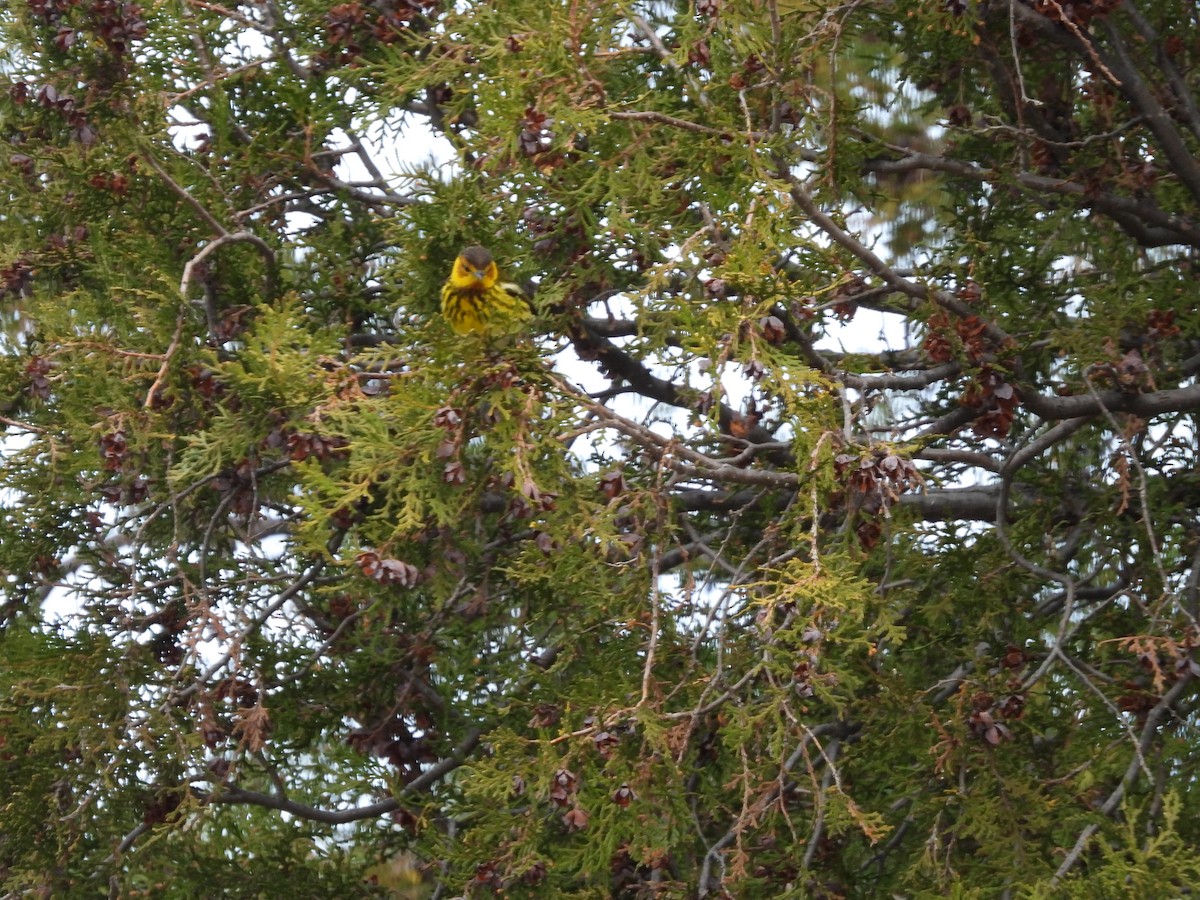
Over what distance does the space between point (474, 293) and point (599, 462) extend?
1.32 m

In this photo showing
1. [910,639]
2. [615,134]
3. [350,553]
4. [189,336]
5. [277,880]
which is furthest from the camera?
[277,880]

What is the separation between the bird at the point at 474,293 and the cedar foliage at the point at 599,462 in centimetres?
13

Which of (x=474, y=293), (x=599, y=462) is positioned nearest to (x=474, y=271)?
(x=474, y=293)

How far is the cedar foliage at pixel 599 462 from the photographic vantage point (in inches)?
139

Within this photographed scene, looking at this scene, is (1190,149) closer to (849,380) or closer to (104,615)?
(849,380)

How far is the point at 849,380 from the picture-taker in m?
3.93

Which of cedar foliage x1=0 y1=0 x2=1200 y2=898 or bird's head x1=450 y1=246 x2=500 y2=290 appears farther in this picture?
bird's head x1=450 y1=246 x2=500 y2=290

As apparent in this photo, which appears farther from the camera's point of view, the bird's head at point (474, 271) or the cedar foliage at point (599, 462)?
the bird's head at point (474, 271)

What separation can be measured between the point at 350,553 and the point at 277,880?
1733 millimetres

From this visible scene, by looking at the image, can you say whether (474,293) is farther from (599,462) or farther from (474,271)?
(599,462)

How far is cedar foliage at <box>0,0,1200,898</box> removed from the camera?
3.54m

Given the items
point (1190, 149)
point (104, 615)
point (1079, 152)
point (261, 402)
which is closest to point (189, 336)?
point (261, 402)

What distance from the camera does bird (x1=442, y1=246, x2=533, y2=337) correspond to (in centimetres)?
393

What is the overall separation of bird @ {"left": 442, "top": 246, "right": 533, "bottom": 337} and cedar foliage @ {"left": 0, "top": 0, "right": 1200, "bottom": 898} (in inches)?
5.0
